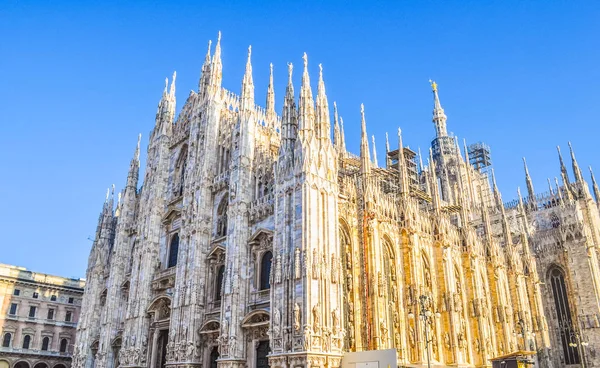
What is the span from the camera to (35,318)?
54844mm

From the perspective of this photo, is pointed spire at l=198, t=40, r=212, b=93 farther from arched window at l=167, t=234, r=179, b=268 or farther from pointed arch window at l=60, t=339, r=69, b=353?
pointed arch window at l=60, t=339, r=69, b=353

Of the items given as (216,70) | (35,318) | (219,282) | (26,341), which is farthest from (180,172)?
(26,341)

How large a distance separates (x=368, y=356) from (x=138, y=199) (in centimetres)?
3040

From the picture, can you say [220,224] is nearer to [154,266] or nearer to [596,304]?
[154,266]

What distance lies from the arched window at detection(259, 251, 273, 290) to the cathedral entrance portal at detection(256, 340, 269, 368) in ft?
10.6

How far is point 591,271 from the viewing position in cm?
4712

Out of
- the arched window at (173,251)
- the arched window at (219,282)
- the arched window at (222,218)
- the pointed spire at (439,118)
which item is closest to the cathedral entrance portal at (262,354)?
the arched window at (219,282)

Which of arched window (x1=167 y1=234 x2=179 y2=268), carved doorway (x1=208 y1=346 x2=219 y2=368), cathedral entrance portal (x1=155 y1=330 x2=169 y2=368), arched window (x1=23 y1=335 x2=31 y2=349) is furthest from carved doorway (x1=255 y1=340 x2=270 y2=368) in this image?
arched window (x1=23 y1=335 x2=31 y2=349)

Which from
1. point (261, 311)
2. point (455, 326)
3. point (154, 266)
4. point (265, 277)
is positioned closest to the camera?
point (261, 311)

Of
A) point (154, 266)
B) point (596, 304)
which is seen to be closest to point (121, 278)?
point (154, 266)

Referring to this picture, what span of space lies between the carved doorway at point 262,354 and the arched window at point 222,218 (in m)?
8.93

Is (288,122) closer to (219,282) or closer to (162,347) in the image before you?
(219,282)

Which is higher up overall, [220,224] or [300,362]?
[220,224]

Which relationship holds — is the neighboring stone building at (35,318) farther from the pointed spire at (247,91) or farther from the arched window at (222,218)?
the pointed spire at (247,91)
